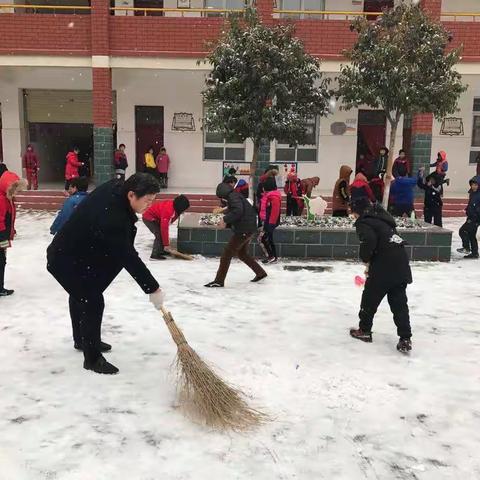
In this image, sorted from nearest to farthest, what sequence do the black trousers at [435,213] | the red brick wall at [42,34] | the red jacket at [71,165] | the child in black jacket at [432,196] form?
the child in black jacket at [432,196], the black trousers at [435,213], the red brick wall at [42,34], the red jacket at [71,165]

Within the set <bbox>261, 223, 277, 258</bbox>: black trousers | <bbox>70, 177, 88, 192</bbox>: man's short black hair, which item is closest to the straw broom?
<bbox>70, 177, 88, 192</bbox>: man's short black hair

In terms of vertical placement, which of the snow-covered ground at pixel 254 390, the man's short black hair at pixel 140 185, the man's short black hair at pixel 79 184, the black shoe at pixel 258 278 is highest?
the man's short black hair at pixel 140 185

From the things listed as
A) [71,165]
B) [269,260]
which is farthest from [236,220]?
[71,165]

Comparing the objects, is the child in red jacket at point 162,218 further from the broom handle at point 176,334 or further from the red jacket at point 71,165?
the red jacket at point 71,165

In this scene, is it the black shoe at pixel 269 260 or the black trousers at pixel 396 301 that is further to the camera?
the black shoe at pixel 269 260

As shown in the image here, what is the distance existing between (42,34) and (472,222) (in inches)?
492

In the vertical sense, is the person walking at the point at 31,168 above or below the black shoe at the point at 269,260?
above

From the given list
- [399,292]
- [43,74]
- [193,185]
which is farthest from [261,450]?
[43,74]

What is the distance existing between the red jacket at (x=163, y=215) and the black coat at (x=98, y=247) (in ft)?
14.7

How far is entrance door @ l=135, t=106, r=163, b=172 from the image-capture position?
57.9ft

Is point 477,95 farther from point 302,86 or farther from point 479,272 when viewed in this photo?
point 479,272

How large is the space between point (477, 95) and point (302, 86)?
31.1 ft

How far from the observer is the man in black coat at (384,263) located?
4.80 metres

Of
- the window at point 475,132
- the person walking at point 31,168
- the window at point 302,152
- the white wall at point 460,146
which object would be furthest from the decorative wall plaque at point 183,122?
the window at point 475,132
